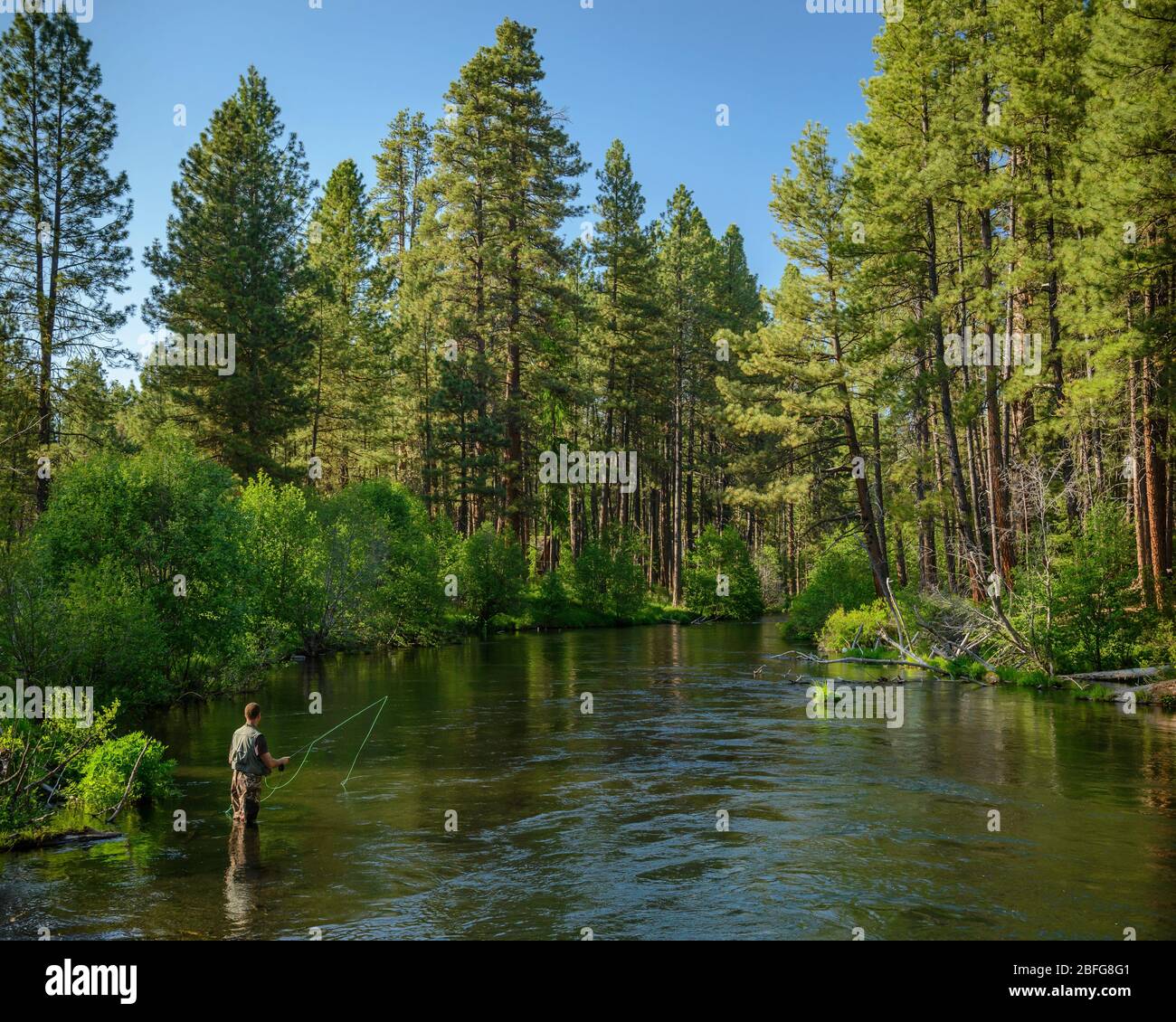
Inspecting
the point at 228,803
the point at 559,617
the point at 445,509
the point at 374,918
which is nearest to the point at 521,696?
the point at 228,803

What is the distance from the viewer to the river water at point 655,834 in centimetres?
1007

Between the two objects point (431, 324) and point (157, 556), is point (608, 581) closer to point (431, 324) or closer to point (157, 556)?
point (431, 324)

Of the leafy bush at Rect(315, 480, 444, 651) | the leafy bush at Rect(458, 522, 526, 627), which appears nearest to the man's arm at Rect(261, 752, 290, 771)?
the leafy bush at Rect(315, 480, 444, 651)

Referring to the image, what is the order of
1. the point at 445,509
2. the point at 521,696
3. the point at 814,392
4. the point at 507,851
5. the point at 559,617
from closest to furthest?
the point at 507,851
the point at 521,696
the point at 814,392
the point at 559,617
the point at 445,509

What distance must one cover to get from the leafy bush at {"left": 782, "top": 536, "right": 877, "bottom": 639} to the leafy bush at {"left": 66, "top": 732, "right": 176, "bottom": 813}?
98.1 feet

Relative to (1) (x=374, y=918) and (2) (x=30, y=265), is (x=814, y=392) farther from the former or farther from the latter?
(1) (x=374, y=918)

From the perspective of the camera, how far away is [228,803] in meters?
15.1

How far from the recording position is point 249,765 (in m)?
13.2

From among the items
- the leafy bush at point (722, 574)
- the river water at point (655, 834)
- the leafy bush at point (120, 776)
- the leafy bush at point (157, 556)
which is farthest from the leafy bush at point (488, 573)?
the leafy bush at point (120, 776)

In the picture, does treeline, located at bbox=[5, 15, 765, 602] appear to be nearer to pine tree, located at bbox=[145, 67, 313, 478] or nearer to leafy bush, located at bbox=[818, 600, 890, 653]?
pine tree, located at bbox=[145, 67, 313, 478]

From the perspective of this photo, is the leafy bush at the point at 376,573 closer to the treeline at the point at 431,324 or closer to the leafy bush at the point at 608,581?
the treeline at the point at 431,324

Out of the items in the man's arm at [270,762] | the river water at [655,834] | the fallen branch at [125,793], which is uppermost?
the man's arm at [270,762]

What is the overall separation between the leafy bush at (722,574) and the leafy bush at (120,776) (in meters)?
47.1
